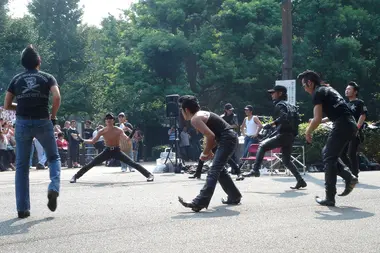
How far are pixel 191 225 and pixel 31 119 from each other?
2.27 metres

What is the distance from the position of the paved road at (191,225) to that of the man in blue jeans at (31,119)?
0.34 metres

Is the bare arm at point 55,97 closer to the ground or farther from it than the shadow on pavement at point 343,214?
farther from it

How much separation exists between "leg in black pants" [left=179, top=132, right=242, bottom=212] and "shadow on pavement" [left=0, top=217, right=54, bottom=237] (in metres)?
1.78

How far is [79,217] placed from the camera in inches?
302

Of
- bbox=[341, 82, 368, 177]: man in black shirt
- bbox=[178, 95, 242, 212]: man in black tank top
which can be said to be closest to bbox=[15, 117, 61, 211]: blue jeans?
bbox=[178, 95, 242, 212]: man in black tank top

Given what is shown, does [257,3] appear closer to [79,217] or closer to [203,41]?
[203,41]

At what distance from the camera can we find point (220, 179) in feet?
28.9

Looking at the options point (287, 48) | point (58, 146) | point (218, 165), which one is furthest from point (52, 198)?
point (58, 146)

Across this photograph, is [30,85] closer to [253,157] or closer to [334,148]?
[334,148]

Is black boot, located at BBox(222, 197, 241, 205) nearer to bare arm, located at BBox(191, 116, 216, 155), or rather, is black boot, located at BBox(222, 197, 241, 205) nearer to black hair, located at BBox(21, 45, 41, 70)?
bare arm, located at BBox(191, 116, 216, 155)

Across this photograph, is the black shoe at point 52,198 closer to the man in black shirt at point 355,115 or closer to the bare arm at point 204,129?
the bare arm at point 204,129

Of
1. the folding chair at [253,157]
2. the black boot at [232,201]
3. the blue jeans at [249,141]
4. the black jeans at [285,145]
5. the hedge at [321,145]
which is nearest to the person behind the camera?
the black boot at [232,201]

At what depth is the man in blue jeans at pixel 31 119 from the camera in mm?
7605

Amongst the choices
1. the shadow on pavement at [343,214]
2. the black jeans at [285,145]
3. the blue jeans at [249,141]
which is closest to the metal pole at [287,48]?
the blue jeans at [249,141]
